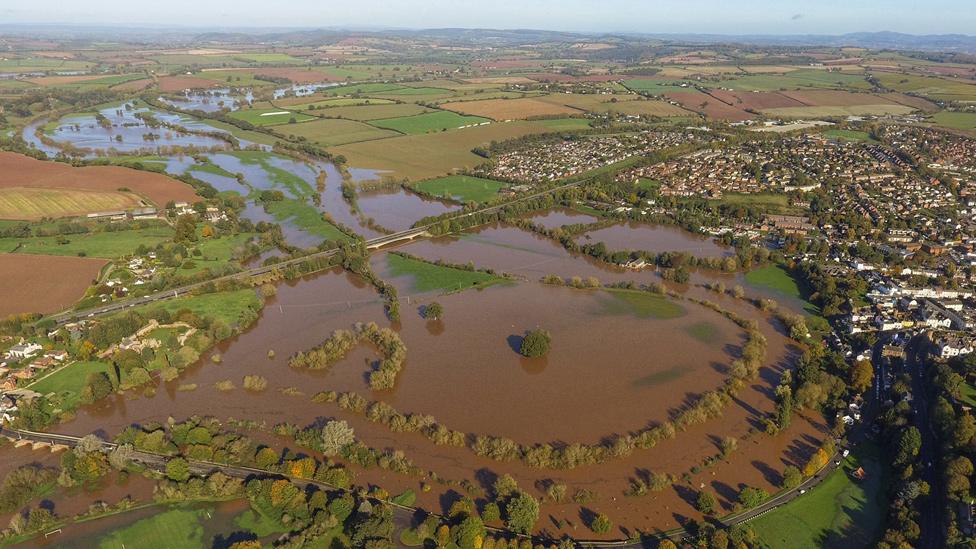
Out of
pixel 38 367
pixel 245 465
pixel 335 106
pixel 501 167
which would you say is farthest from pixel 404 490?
pixel 335 106

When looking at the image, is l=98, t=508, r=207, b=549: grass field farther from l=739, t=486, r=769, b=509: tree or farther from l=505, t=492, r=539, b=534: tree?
l=739, t=486, r=769, b=509: tree

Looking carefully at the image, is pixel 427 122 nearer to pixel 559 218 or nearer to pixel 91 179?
pixel 559 218

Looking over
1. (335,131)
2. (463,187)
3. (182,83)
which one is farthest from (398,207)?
(182,83)

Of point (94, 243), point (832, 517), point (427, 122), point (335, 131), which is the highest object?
point (427, 122)

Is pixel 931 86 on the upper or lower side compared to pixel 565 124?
upper

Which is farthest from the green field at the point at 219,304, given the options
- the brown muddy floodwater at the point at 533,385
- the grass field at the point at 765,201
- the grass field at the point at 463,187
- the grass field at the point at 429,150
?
the grass field at the point at 765,201

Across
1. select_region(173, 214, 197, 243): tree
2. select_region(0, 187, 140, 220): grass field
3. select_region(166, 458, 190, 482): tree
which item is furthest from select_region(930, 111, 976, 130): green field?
select_region(0, 187, 140, 220): grass field
